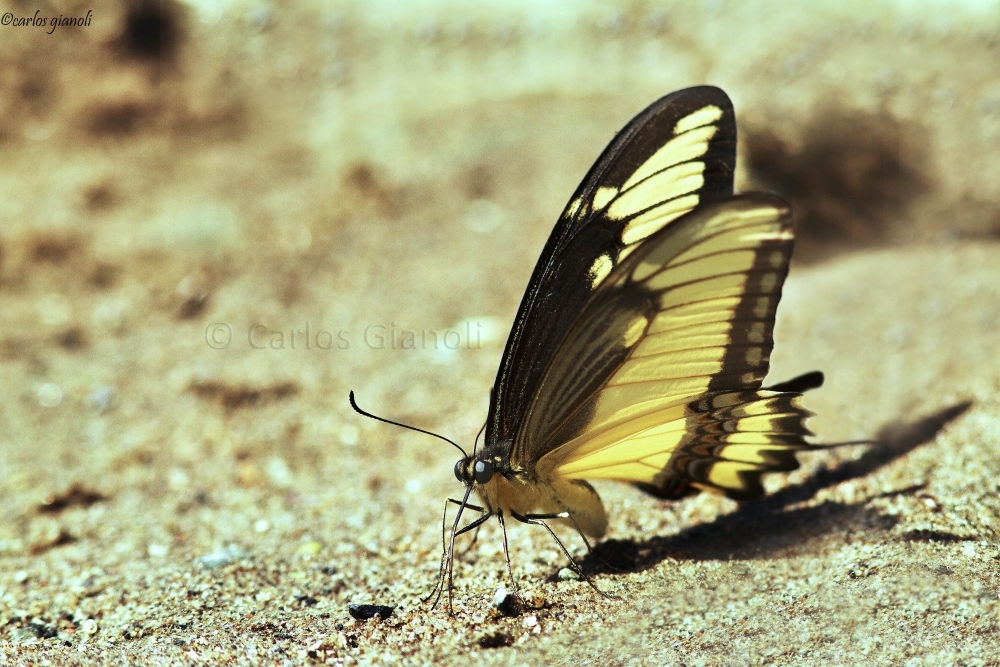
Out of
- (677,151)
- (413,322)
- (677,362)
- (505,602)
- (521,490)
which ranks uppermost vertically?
(413,322)

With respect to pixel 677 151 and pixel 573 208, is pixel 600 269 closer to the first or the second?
pixel 573 208

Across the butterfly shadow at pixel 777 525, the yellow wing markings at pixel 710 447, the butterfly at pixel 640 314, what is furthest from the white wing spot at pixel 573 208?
the butterfly shadow at pixel 777 525

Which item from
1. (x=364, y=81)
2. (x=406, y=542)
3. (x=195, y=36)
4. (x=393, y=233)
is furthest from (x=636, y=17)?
(x=406, y=542)

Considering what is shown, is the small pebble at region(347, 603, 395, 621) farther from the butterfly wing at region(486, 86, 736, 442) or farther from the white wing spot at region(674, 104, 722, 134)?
the white wing spot at region(674, 104, 722, 134)

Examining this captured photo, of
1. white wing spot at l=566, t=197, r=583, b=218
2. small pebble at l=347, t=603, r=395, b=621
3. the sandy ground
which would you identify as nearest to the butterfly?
white wing spot at l=566, t=197, r=583, b=218

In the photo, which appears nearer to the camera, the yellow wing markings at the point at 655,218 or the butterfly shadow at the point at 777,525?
the yellow wing markings at the point at 655,218

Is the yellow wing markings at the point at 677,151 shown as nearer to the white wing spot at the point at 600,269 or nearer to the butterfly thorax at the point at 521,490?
the white wing spot at the point at 600,269

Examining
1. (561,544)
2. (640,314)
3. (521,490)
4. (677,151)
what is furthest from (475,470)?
(677,151)
